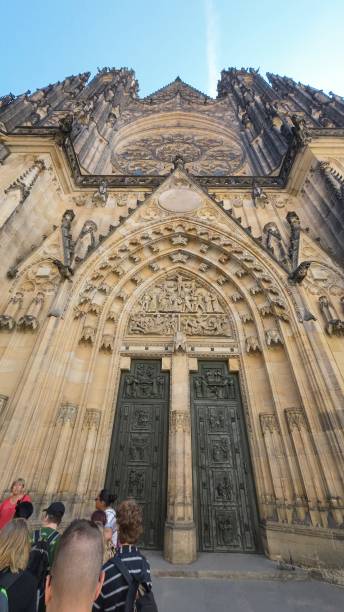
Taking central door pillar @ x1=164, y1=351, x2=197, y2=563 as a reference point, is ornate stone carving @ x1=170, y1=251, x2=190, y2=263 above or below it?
above

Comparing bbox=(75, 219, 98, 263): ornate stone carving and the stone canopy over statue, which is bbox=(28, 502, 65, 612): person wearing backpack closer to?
the stone canopy over statue

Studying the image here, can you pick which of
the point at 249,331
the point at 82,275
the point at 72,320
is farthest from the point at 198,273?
the point at 72,320

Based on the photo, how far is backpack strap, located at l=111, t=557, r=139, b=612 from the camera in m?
1.55

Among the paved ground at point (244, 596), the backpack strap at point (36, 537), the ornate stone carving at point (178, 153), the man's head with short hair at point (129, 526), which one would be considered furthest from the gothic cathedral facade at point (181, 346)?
the ornate stone carving at point (178, 153)

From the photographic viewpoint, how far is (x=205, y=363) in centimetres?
675

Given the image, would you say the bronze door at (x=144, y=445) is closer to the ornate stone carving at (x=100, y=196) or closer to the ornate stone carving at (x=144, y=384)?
the ornate stone carving at (x=144, y=384)

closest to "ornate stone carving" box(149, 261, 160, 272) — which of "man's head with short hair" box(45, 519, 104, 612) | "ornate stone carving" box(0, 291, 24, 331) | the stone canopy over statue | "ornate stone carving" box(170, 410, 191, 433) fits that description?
the stone canopy over statue

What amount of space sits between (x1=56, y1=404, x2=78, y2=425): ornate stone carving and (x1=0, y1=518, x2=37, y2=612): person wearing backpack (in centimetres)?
375

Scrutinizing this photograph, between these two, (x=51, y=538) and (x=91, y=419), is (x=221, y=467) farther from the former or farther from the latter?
(x=51, y=538)

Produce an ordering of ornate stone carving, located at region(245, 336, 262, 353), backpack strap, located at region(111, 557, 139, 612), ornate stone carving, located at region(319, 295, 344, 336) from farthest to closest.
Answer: ornate stone carving, located at region(245, 336, 262, 353), ornate stone carving, located at region(319, 295, 344, 336), backpack strap, located at region(111, 557, 139, 612)

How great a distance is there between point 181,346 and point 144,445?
7.18ft

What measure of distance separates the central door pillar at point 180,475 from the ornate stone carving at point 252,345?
57.0 inches

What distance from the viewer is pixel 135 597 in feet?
5.37

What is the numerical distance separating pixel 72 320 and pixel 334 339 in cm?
568
